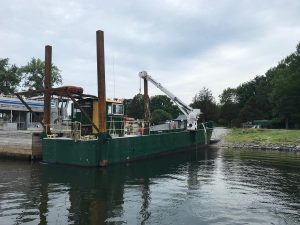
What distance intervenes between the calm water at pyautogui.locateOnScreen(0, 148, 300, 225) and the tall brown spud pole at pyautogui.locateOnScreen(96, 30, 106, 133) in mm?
3224

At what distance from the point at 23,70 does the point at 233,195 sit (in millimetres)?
74605

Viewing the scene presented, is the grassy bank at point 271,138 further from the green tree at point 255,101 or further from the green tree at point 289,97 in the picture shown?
the green tree at point 255,101

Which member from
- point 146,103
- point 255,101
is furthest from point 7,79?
point 255,101

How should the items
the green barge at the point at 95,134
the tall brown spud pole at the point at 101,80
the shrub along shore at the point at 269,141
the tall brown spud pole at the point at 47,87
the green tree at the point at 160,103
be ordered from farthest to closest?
the green tree at the point at 160,103, the shrub along shore at the point at 269,141, the tall brown spud pole at the point at 47,87, the green barge at the point at 95,134, the tall brown spud pole at the point at 101,80

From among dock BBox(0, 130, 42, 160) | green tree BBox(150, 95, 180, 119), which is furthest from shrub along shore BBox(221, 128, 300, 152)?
green tree BBox(150, 95, 180, 119)

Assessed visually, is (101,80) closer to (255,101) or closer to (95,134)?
(95,134)

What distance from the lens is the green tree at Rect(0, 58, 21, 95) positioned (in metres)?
74.3

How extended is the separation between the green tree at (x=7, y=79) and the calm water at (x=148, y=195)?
5371 centimetres

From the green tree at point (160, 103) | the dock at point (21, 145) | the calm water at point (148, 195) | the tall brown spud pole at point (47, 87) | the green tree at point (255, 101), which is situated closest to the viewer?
the calm water at point (148, 195)

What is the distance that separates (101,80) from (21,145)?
1023cm

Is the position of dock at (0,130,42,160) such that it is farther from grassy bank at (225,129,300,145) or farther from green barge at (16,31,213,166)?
grassy bank at (225,129,300,145)

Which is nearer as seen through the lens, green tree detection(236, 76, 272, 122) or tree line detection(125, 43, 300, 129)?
tree line detection(125, 43, 300, 129)

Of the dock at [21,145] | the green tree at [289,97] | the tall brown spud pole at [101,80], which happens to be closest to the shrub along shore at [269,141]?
the green tree at [289,97]

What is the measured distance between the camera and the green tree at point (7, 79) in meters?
74.3
